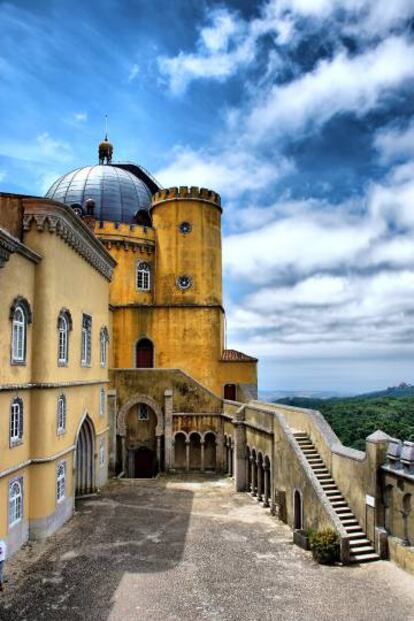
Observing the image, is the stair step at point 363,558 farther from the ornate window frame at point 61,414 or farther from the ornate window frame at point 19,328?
the ornate window frame at point 19,328

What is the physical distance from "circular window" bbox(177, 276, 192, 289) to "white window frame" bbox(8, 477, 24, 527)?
2032 cm

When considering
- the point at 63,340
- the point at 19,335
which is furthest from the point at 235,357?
the point at 19,335

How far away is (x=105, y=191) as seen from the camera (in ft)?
132

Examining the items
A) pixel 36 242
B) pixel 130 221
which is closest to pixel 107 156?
pixel 130 221

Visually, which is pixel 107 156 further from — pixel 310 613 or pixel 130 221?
pixel 310 613

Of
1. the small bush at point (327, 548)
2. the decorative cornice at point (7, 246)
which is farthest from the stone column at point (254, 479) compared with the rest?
the decorative cornice at point (7, 246)

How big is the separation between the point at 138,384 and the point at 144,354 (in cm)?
360

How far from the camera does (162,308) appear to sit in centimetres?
3612

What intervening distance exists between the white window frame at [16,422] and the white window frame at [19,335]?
4.95 ft

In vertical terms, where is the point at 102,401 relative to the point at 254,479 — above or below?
above

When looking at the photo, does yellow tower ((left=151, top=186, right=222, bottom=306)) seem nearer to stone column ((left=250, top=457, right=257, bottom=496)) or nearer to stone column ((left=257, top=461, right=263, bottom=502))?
stone column ((left=250, top=457, right=257, bottom=496))

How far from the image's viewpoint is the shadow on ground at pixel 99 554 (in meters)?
13.7

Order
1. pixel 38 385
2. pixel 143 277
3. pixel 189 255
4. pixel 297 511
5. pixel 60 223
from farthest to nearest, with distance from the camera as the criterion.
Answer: pixel 143 277
pixel 189 255
pixel 60 223
pixel 297 511
pixel 38 385

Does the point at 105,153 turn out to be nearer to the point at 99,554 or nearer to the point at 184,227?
the point at 184,227
